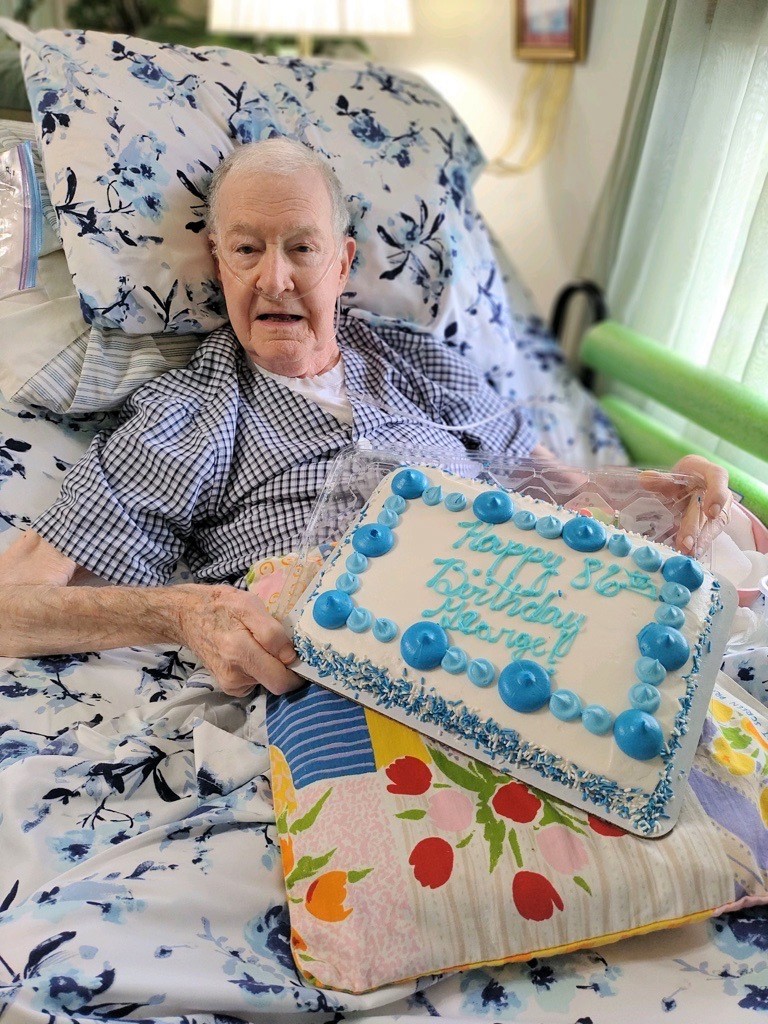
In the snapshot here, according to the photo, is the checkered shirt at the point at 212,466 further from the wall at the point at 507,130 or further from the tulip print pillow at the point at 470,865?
the wall at the point at 507,130

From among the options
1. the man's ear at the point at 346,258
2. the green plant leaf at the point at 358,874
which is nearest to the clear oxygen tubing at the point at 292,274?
the man's ear at the point at 346,258

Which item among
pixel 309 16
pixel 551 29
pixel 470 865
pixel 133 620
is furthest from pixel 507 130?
pixel 470 865

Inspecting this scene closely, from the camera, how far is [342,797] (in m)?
0.92

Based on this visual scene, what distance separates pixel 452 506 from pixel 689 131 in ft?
3.28

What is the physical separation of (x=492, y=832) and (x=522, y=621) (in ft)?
0.75

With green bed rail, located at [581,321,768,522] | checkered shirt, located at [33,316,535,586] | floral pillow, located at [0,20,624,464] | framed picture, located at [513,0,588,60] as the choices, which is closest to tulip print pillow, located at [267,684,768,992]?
checkered shirt, located at [33,316,535,586]

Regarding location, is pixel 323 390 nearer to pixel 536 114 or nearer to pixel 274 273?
pixel 274 273

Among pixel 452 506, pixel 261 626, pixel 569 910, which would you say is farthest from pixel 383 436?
pixel 569 910

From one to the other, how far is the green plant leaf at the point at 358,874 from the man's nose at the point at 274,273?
2.65 feet

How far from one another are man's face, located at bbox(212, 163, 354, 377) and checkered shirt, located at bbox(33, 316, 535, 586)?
0.21 ft

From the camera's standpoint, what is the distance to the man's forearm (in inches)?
45.9

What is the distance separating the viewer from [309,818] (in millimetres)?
915

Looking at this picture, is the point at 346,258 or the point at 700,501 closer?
the point at 700,501

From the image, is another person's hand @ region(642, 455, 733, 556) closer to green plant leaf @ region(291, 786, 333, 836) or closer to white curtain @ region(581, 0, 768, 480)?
white curtain @ region(581, 0, 768, 480)
